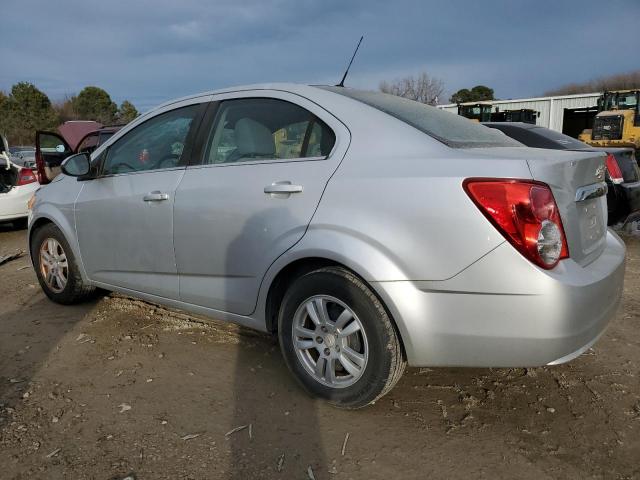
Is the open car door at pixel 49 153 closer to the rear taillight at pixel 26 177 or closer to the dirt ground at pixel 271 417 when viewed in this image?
the rear taillight at pixel 26 177

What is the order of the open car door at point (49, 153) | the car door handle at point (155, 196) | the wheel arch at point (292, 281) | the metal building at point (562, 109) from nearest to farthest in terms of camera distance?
the wheel arch at point (292, 281)
the car door handle at point (155, 196)
the open car door at point (49, 153)
the metal building at point (562, 109)

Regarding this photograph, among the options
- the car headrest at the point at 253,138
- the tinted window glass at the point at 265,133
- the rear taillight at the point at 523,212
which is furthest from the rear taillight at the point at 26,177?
the rear taillight at the point at 523,212

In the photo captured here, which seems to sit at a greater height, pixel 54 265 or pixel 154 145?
pixel 154 145

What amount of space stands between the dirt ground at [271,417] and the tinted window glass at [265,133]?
1297 mm

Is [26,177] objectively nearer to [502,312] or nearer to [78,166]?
[78,166]

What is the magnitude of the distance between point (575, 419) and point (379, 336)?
110 centimetres

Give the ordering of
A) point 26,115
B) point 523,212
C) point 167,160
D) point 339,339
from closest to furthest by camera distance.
→ point 523,212 → point 339,339 → point 167,160 → point 26,115

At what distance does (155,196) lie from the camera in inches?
128

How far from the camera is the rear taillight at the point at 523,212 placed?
2.09 m

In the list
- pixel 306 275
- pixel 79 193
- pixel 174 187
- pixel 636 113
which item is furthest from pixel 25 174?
pixel 636 113

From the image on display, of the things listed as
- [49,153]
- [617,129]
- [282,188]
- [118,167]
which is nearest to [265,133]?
[282,188]

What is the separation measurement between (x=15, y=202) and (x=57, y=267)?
14.8ft

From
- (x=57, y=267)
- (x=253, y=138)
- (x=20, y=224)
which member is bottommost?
(x=20, y=224)

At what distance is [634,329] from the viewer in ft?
12.3
